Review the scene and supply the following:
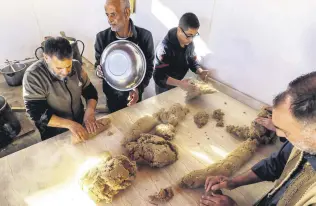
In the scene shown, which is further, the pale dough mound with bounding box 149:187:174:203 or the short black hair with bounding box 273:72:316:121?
the pale dough mound with bounding box 149:187:174:203

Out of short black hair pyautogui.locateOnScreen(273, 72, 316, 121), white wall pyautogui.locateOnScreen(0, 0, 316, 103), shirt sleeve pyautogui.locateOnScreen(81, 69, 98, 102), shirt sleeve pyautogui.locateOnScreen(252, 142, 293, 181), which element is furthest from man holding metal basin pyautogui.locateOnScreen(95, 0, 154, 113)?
short black hair pyautogui.locateOnScreen(273, 72, 316, 121)

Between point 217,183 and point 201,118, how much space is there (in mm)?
588

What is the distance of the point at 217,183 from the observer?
1191 millimetres

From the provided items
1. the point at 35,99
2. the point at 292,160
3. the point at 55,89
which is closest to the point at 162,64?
the point at 55,89

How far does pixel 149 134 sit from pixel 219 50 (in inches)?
43.9

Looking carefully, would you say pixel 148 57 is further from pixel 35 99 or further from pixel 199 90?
pixel 35 99

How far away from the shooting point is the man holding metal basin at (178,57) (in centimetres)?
188

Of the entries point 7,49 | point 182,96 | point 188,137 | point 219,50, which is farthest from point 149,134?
point 7,49

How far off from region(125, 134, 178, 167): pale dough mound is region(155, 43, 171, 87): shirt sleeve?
2.69 feet

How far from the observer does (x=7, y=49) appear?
3623 mm

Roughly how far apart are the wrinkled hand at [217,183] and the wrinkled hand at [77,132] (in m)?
0.80

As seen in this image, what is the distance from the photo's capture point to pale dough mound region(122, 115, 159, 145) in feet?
4.79

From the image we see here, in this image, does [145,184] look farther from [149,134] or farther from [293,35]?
[293,35]

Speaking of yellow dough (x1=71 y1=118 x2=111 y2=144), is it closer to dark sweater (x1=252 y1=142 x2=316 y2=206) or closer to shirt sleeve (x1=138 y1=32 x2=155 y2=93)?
shirt sleeve (x1=138 y1=32 x2=155 y2=93)
